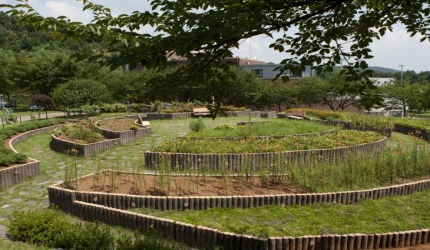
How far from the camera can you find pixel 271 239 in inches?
215

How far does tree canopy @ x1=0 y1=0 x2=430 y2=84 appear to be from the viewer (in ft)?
10.4

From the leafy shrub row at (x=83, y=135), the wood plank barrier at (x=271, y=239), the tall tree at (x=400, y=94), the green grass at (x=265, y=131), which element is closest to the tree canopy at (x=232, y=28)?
the wood plank barrier at (x=271, y=239)

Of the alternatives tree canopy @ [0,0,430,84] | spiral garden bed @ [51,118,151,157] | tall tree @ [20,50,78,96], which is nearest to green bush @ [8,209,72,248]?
tree canopy @ [0,0,430,84]

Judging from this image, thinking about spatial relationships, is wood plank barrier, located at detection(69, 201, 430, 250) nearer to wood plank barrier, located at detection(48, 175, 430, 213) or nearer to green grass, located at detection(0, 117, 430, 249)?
Answer: green grass, located at detection(0, 117, 430, 249)

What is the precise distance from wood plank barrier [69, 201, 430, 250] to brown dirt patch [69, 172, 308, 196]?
4.72 feet

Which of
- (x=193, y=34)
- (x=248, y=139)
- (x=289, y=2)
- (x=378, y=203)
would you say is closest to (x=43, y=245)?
(x=193, y=34)

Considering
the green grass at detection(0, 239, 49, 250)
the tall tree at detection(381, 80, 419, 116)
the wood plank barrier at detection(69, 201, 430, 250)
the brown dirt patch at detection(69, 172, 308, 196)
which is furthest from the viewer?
the tall tree at detection(381, 80, 419, 116)

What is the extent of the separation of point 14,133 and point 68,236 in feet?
46.3

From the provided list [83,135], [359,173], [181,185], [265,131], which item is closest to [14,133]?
[83,135]

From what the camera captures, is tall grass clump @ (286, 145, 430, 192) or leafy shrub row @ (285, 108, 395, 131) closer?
tall grass clump @ (286, 145, 430, 192)

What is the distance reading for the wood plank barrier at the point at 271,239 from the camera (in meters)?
5.53

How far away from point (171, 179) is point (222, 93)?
417 cm

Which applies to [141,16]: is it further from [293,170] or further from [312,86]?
[312,86]

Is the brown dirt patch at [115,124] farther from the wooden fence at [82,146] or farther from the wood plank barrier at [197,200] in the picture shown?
the wood plank barrier at [197,200]
